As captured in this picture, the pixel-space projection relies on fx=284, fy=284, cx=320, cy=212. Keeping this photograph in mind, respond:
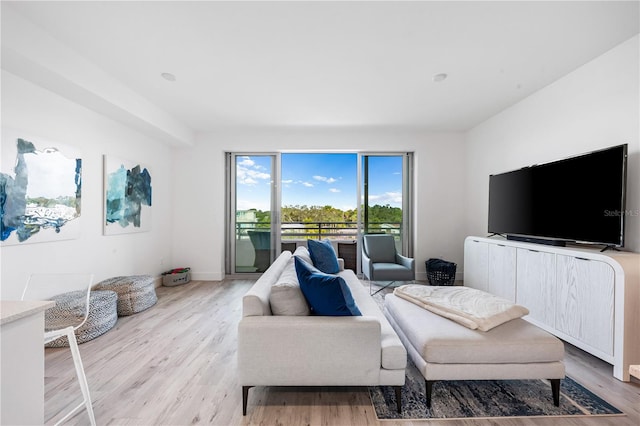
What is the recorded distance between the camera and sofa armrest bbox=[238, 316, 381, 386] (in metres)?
1.64

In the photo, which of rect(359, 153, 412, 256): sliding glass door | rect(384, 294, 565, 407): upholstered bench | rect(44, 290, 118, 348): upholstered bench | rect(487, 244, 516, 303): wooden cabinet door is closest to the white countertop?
rect(44, 290, 118, 348): upholstered bench

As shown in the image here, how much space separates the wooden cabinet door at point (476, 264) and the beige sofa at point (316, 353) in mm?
2548

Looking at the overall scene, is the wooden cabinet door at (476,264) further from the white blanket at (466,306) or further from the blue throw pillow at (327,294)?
the blue throw pillow at (327,294)

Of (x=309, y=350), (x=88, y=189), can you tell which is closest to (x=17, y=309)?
(x=309, y=350)

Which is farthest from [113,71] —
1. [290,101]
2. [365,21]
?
[365,21]

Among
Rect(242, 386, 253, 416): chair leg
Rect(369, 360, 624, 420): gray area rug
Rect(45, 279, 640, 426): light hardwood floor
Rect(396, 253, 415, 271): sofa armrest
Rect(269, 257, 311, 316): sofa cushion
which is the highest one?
Rect(269, 257, 311, 316): sofa cushion

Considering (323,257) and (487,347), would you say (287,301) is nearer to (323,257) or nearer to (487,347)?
(487,347)

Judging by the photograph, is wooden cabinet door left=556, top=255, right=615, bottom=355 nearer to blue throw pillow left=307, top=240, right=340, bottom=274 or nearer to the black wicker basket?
the black wicker basket

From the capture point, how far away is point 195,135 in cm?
493

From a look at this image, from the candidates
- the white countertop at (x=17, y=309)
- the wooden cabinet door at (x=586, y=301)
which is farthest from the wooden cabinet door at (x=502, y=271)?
the white countertop at (x=17, y=309)

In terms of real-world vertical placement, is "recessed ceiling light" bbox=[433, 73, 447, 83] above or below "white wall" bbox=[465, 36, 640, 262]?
above

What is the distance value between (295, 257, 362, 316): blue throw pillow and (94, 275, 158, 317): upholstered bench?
259cm

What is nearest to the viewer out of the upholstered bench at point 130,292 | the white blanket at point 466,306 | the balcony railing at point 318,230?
the white blanket at point 466,306

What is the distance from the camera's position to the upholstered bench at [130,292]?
325cm
